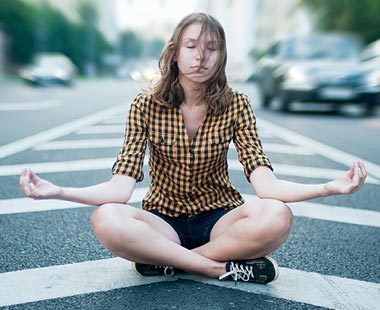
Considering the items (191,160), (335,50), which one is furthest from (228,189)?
(335,50)

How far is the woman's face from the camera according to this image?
2561 millimetres

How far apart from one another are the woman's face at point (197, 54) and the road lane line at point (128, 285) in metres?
0.91

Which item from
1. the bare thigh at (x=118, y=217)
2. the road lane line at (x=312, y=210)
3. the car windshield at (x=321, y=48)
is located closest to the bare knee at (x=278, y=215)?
the bare thigh at (x=118, y=217)

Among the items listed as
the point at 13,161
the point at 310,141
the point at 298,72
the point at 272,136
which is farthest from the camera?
the point at 298,72

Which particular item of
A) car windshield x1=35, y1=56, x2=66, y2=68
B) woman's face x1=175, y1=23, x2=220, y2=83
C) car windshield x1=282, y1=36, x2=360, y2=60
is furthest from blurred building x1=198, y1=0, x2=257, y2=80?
woman's face x1=175, y1=23, x2=220, y2=83

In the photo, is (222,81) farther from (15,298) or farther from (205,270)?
(15,298)

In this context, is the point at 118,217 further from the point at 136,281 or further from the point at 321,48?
the point at 321,48

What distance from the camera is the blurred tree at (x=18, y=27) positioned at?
3500 centimetres

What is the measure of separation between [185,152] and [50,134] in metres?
5.79

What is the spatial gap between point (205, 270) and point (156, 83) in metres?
0.89

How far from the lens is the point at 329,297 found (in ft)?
8.02

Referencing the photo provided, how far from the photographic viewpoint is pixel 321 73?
1126cm

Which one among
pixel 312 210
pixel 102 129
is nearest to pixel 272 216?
pixel 312 210

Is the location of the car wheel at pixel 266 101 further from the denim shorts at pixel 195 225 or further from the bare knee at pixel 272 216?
the bare knee at pixel 272 216
